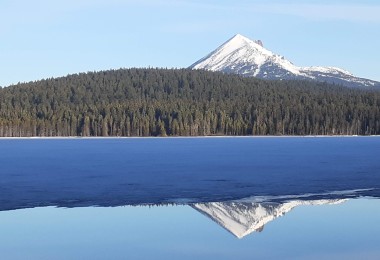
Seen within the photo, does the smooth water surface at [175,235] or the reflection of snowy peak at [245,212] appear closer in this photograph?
the smooth water surface at [175,235]

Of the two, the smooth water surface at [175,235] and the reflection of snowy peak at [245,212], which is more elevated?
the reflection of snowy peak at [245,212]

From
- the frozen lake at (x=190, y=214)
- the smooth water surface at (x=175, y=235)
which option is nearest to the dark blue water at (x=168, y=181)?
the frozen lake at (x=190, y=214)

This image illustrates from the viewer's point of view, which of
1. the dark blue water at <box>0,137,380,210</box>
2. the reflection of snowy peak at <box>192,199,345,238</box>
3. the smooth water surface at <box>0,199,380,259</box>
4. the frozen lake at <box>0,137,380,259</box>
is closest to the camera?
the smooth water surface at <box>0,199,380,259</box>

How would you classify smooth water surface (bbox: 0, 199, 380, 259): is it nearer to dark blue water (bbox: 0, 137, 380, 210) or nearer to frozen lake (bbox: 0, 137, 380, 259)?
frozen lake (bbox: 0, 137, 380, 259)

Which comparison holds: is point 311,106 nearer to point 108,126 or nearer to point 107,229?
point 108,126

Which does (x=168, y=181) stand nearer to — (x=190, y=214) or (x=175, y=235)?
(x=190, y=214)

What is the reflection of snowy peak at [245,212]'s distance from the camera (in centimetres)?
2788

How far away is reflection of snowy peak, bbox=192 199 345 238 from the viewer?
91.5 feet

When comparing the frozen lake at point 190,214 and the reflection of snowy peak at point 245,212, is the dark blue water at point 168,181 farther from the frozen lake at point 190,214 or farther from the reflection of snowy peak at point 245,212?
the reflection of snowy peak at point 245,212

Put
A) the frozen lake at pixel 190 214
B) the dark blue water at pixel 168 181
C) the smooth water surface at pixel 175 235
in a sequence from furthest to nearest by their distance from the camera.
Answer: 1. the dark blue water at pixel 168 181
2. the frozen lake at pixel 190 214
3. the smooth water surface at pixel 175 235

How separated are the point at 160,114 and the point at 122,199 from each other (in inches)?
5422

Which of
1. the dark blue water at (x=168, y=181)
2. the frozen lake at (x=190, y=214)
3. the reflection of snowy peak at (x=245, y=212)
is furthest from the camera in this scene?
the dark blue water at (x=168, y=181)

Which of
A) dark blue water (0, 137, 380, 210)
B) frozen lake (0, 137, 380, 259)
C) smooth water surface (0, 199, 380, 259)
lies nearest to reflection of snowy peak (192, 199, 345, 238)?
frozen lake (0, 137, 380, 259)

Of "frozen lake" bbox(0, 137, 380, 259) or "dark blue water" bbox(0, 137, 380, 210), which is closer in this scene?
"frozen lake" bbox(0, 137, 380, 259)
